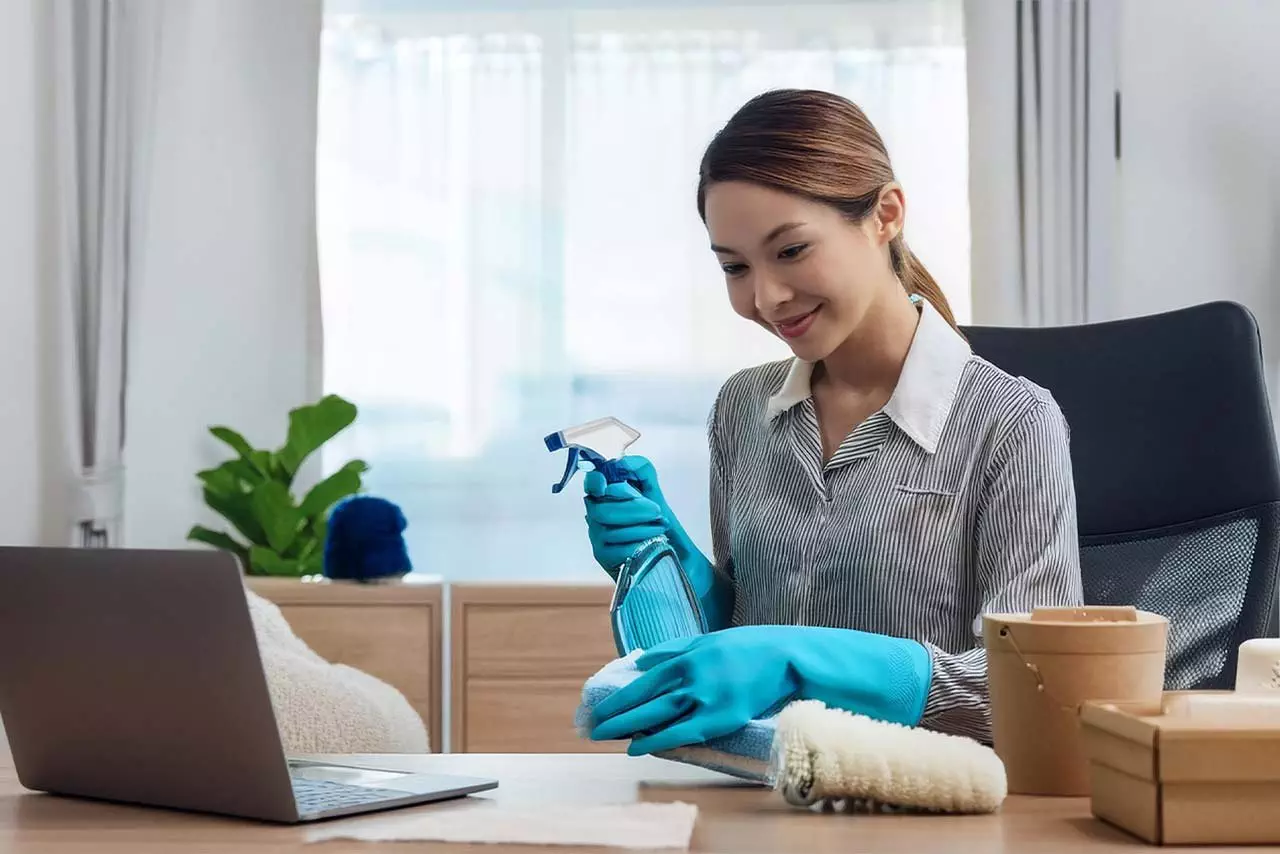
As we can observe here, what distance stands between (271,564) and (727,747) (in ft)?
6.96

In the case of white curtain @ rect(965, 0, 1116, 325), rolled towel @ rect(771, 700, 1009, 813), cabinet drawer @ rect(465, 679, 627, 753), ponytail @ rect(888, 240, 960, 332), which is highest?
white curtain @ rect(965, 0, 1116, 325)

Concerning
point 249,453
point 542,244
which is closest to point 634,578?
point 249,453

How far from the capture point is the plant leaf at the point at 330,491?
2826 mm

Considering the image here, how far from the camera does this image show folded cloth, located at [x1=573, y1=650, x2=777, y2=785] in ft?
2.79

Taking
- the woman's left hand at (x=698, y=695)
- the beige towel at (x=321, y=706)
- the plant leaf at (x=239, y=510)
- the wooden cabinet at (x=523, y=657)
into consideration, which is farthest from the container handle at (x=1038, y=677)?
the plant leaf at (x=239, y=510)

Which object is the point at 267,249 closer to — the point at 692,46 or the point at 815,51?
the point at 692,46

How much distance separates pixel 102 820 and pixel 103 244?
253 centimetres

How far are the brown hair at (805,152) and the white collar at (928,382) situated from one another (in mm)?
136

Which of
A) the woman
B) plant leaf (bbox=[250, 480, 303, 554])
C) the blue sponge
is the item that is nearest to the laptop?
the woman

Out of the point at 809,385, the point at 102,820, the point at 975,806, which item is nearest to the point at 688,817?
the point at 975,806

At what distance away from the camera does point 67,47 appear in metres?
Result: 2.97

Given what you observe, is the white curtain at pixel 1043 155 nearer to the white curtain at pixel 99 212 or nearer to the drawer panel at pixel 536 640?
the drawer panel at pixel 536 640

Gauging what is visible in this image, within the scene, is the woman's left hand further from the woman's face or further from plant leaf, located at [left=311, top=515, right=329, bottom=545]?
plant leaf, located at [left=311, top=515, right=329, bottom=545]

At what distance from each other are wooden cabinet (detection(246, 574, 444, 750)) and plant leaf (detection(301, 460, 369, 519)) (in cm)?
19
